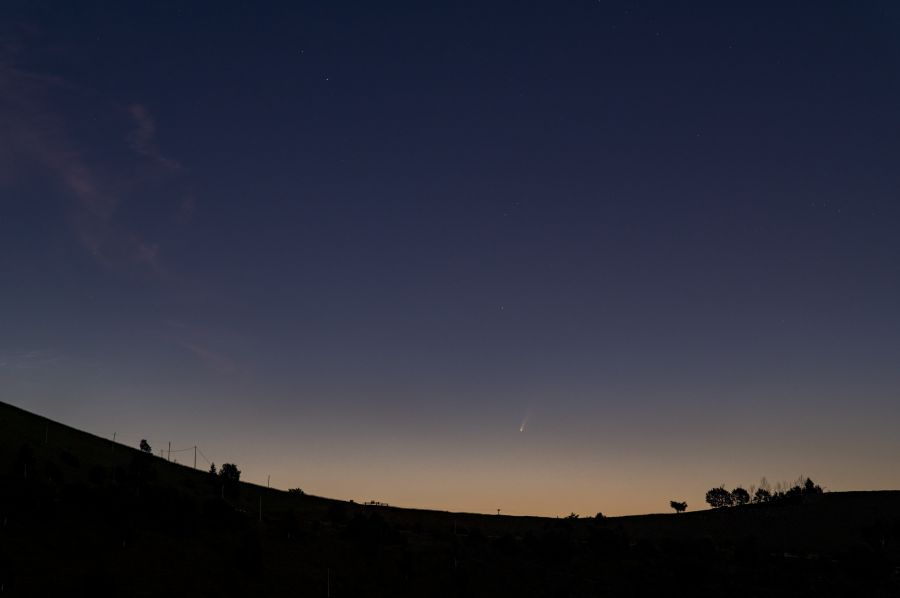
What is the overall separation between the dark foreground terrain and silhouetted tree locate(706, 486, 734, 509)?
3538cm

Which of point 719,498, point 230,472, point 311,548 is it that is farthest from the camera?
point 719,498

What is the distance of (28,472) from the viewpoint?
56656 millimetres

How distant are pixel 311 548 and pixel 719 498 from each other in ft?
279

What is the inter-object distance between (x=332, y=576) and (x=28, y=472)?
25.6 meters

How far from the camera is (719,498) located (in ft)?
395

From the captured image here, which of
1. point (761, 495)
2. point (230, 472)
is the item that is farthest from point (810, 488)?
point (230, 472)

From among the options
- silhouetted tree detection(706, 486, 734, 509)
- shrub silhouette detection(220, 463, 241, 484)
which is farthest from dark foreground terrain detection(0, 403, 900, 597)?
silhouetted tree detection(706, 486, 734, 509)

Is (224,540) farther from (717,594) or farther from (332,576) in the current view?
(717,594)

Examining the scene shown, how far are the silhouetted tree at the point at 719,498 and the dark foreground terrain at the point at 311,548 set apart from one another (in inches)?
1393

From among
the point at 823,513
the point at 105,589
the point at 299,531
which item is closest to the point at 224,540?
the point at 299,531

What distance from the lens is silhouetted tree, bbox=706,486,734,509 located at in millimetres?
119500

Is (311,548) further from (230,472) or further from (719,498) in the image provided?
(719,498)

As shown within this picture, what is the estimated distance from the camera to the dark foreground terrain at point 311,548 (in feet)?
144

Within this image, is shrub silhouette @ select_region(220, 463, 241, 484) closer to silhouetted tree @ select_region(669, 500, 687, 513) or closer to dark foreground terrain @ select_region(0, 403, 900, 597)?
dark foreground terrain @ select_region(0, 403, 900, 597)
